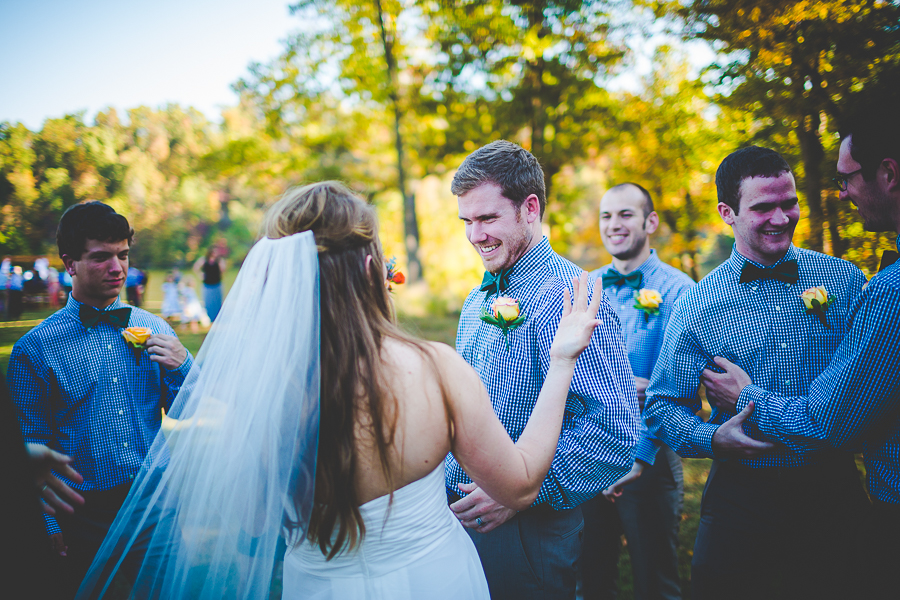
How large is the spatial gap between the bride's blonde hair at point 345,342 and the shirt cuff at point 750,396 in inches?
63.7

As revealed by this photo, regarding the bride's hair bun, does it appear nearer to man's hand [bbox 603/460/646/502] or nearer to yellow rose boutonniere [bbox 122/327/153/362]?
yellow rose boutonniere [bbox 122/327/153/362]

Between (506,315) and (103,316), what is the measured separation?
8.09 ft

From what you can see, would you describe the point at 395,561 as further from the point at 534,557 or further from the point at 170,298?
the point at 170,298

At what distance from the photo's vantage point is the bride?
140 cm

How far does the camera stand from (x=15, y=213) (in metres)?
3.35

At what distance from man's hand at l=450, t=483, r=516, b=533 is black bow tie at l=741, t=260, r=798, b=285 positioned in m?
1.79

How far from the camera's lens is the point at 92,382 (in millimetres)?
2518

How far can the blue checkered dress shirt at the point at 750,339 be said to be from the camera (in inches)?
85.7

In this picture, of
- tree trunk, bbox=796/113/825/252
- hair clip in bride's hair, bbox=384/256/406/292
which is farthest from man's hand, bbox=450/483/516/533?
tree trunk, bbox=796/113/825/252

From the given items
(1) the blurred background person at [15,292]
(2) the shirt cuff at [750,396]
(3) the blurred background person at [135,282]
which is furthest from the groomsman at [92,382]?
(3) the blurred background person at [135,282]

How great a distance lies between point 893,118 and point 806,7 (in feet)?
5.00

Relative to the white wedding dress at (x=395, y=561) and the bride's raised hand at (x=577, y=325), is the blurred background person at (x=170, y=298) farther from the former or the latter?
the bride's raised hand at (x=577, y=325)

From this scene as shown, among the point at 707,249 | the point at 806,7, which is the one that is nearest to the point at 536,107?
the point at 707,249

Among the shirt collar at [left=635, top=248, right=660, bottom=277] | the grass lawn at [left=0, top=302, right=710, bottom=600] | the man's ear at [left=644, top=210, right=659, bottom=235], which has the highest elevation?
the man's ear at [left=644, top=210, right=659, bottom=235]
